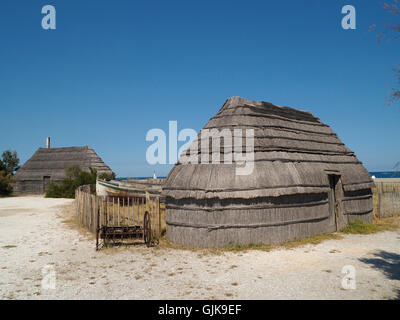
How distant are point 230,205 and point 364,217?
824 centimetres

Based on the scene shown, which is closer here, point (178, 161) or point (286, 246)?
point (286, 246)

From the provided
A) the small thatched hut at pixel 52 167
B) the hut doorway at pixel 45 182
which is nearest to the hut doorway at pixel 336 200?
the small thatched hut at pixel 52 167

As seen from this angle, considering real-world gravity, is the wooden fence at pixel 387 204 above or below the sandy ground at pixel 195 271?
above

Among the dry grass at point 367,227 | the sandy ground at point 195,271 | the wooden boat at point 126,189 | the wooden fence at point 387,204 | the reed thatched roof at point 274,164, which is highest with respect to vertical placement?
the reed thatched roof at point 274,164

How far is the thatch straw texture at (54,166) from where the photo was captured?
36.8 m

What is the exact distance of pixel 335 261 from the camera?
8.95 m

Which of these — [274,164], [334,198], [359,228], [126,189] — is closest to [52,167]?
[126,189]

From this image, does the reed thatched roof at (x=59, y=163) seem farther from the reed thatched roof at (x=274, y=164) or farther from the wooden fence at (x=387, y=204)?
the wooden fence at (x=387, y=204)

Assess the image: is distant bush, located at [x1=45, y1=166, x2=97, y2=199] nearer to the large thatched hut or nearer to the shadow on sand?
the large thatched hut

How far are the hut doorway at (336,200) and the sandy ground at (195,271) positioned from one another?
1124mm

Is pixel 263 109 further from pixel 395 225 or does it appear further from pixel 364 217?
pixel 395 225

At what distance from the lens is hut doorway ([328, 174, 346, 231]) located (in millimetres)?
13195
